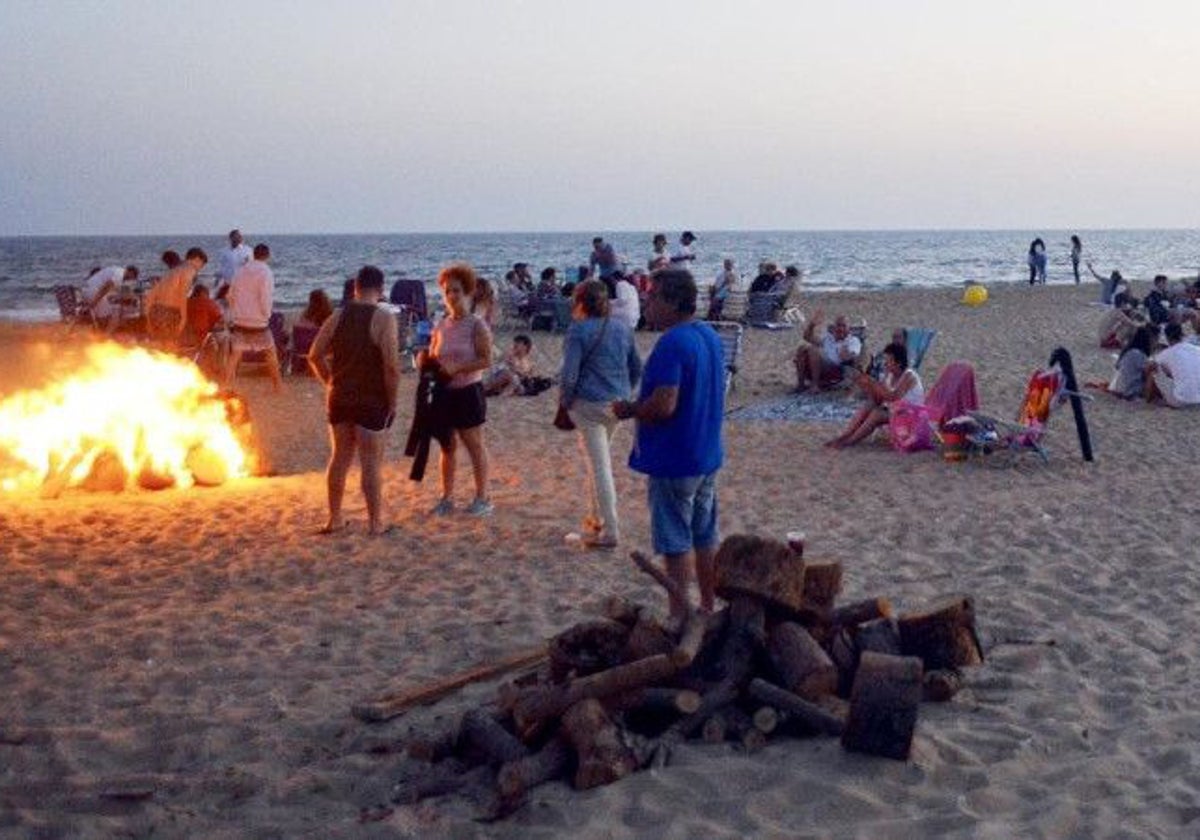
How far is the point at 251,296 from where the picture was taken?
13.5m

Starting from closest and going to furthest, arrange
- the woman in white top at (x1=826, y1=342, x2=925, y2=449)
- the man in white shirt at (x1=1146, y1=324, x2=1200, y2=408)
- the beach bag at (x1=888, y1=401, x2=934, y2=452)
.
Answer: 1. the beach bag at (x1=888, y1=401, x2=934, y2=452)
2. the woman in white top at (x1=826, y1=342, x2=925, y2=449)
3. the man in white shirt at (x1=1146, y1=324, x2=1200, y2=408)

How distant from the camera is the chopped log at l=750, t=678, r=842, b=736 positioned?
179 inches

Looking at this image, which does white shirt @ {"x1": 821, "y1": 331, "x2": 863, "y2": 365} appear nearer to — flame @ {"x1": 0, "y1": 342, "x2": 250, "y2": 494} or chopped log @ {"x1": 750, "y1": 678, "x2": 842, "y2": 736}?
flame @ {"x1": 0, "y1": 342, "x2": 250, "y2": 494}

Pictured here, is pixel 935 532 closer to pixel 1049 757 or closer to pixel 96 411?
pixel 1049 757

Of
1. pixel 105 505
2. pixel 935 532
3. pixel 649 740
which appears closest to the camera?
pixel 649 740

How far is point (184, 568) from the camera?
7305mm

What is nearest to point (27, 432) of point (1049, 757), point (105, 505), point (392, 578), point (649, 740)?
point (105, 505)

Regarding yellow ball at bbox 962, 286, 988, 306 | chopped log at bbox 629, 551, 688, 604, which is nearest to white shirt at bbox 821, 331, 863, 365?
chopped log at bbox 629, 551, 688, 604

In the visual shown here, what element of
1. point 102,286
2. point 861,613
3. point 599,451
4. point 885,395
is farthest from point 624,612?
point 102,286

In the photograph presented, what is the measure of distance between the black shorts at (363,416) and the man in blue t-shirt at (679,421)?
2.30m

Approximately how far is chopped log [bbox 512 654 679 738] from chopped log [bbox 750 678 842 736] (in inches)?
12.7

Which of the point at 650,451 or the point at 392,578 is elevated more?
the point at 650,451

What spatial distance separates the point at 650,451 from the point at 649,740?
1385 mm

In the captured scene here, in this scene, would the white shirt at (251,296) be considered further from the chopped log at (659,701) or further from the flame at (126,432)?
the chopped log at (659,701)
